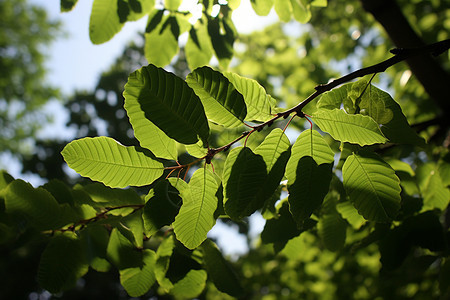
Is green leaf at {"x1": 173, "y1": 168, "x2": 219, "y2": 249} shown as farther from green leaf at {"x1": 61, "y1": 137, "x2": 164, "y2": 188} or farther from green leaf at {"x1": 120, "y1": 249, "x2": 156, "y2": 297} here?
green leaf at {"x1": 120, "y1": 249, "x2": 156, "y2": 297}

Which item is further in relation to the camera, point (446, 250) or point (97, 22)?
point (97, 22)

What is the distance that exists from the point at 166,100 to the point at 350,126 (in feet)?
1.52

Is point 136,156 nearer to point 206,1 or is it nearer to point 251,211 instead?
point 251,211

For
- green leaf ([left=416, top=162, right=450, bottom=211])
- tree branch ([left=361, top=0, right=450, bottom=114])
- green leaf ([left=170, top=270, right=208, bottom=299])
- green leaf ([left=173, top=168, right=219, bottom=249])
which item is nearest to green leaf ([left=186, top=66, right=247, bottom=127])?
green leaf ([left=173, top=168, right=219, bottom=249])

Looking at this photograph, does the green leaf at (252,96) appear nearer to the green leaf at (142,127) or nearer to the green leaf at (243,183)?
the green leaf at (243,183)

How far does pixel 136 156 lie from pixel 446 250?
106cm

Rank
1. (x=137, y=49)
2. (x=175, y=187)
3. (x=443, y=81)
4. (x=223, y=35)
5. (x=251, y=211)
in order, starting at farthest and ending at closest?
(x=137, y=49) < (x=443, y=81) < (x=223, y=35) < (x=175, y=187) < (x=251, y=211)

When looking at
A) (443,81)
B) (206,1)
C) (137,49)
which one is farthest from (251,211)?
(137,49)

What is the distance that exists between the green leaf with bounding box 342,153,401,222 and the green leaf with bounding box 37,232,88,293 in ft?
2.88

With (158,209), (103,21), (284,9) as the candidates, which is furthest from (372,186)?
(103,21)

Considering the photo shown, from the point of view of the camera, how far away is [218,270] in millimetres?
1138

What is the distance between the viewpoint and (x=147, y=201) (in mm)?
872

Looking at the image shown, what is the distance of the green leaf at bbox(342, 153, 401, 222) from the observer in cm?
83

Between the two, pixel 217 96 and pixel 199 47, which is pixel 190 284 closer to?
pixel 217 96
